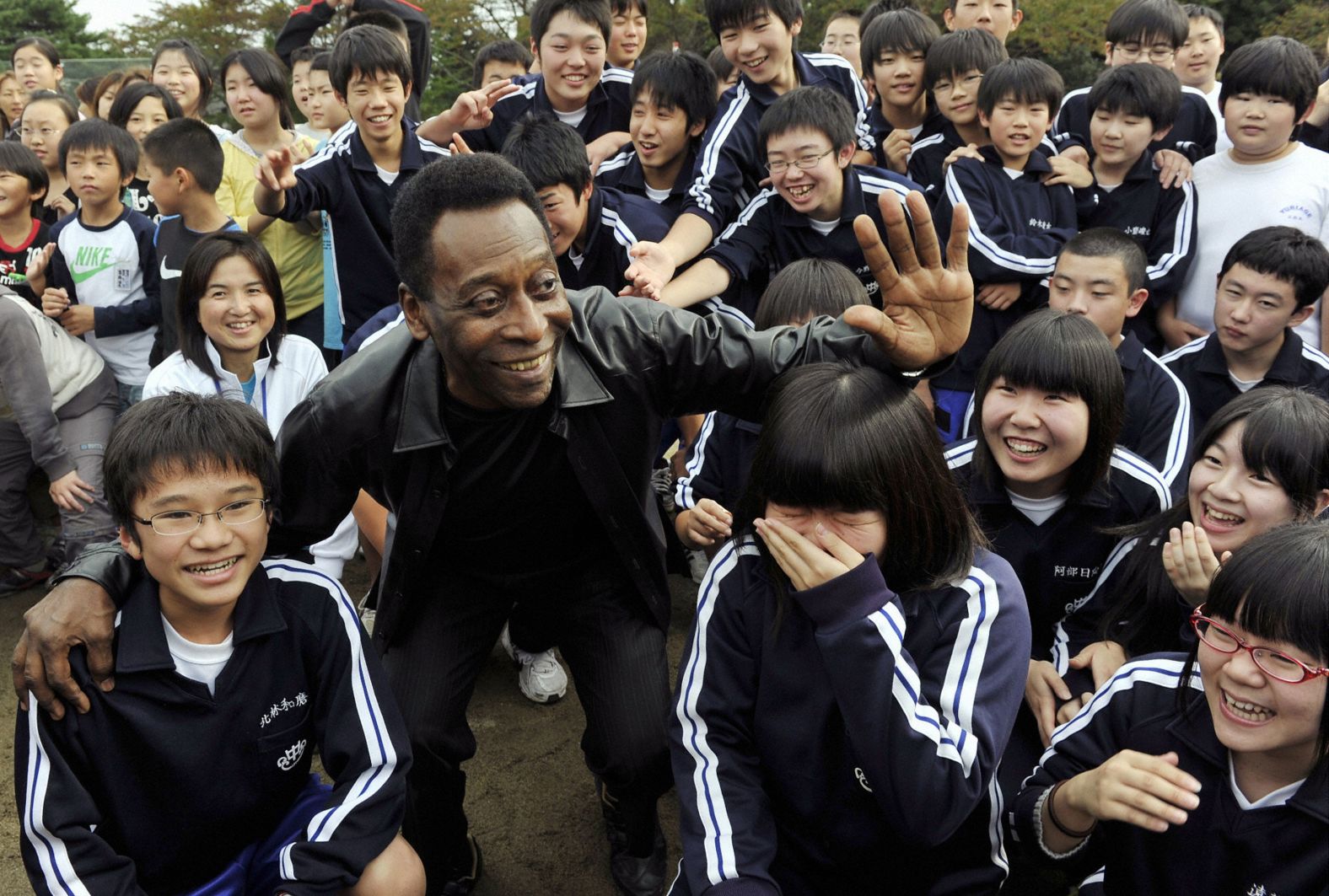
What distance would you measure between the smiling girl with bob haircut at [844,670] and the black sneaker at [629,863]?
0.63m

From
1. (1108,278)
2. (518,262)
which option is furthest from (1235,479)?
(518,262)

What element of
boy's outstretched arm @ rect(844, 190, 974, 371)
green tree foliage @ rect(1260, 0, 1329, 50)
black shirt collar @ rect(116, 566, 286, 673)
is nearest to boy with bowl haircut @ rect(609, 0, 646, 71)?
boy's outstretched arm @ rect(844, 190, 974, 371)

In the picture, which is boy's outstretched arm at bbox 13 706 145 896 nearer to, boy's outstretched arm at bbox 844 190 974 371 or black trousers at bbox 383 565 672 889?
black trousers at bbox 383 565 672 889

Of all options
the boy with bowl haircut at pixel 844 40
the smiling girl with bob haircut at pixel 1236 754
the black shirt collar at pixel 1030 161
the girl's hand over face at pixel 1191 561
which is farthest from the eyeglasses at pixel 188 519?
the boy with bowl haircut at pixel 844 40

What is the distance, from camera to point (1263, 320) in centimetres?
333

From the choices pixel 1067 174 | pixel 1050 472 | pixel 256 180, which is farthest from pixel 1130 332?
pixel 256 180

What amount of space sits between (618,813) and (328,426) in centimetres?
120

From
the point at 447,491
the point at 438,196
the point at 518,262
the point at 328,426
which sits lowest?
the point at 447,491

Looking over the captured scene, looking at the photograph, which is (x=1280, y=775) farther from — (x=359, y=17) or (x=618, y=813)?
(x=359, y=17)

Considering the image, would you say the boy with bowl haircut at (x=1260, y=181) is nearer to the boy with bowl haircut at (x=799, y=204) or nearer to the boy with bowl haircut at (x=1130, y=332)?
the boy with bowl haircut at (x=1130, y=332)

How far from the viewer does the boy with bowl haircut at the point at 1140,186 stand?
13.1ft

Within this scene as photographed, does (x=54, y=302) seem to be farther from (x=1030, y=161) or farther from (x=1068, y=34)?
(x=1068, y=34)

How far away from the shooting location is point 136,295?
462 centimetres

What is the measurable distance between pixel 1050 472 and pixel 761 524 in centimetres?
108
